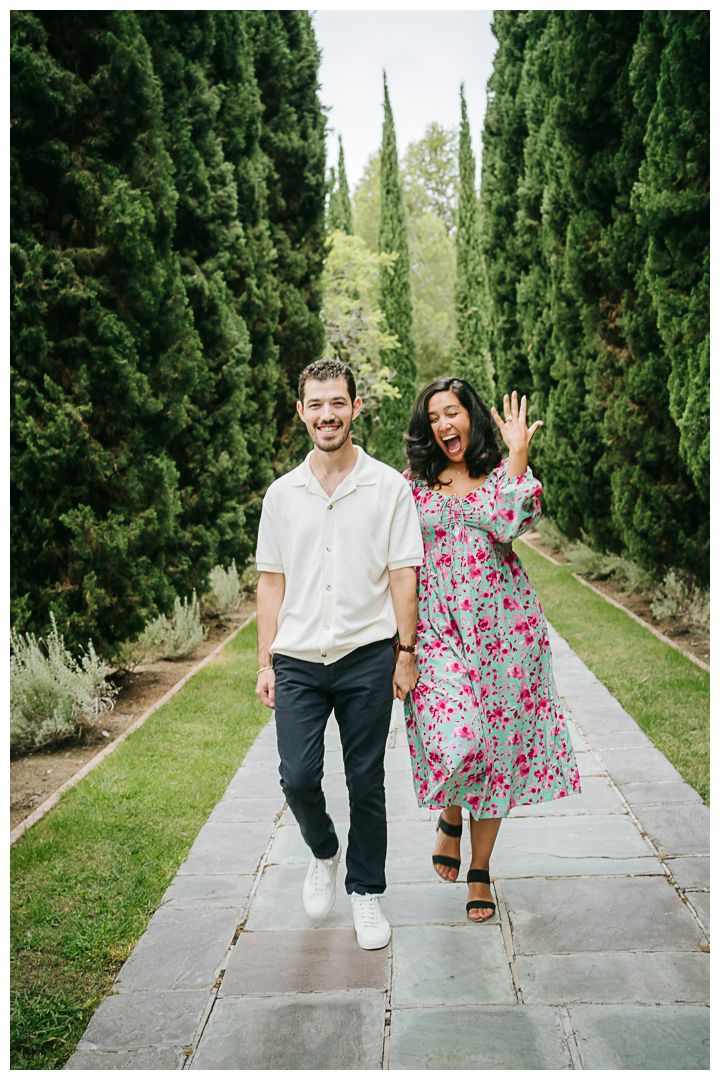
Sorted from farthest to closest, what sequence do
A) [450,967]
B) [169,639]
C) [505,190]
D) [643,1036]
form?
[505,190], [169,639], [450,967], [643,1036]

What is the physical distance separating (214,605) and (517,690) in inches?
262

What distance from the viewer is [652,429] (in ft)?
24.8

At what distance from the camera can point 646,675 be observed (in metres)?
5.90

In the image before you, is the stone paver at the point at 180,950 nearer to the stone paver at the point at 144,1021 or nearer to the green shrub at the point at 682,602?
the stone paver at the point at 144,1021

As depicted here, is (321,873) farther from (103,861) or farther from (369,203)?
(369,203)

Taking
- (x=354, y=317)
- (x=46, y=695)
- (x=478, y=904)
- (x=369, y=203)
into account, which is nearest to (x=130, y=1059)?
(x=478, y=904)

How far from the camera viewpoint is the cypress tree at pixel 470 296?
81.4 ft

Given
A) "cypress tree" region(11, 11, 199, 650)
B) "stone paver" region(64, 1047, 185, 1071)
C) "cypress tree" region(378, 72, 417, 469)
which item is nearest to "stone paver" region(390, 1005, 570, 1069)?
"stone paver" region(64, 1047, 185, 1071)

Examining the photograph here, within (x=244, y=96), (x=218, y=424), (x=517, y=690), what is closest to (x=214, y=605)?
(x=218, y=424)

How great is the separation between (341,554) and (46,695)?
120 inches

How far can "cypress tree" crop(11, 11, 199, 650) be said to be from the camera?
5.13 metres

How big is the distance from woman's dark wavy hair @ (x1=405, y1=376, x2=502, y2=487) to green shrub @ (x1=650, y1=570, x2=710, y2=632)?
471 cm

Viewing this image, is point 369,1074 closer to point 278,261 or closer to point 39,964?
point 39,964
